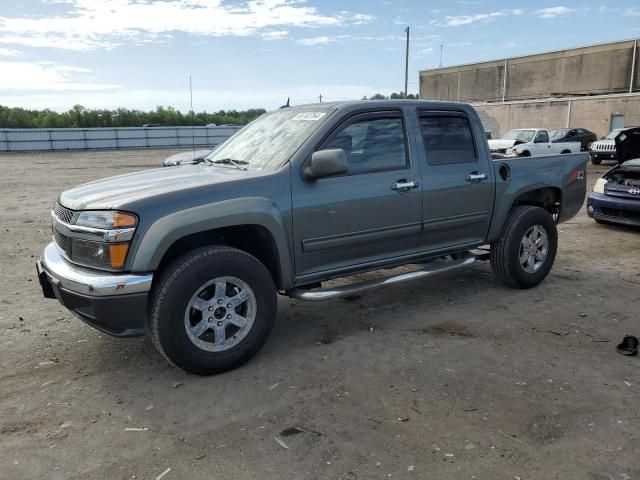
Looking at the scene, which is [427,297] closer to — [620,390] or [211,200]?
[620,390]

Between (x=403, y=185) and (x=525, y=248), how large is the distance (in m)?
1.90

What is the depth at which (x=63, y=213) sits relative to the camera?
3.77 metres

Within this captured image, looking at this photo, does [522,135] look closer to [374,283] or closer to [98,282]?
[374,283]

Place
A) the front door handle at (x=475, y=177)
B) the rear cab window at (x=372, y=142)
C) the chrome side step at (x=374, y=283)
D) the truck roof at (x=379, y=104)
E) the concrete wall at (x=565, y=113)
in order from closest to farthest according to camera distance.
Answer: the chrome side step at (x=374, y=283)
the rear cab window at (x=372, y=142)
the truck roof at (x=379, y=104)
the front door handle at (x=475, y=177)
the concrete wall at (x=565, y=113)

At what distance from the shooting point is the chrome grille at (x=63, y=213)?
3.65 m

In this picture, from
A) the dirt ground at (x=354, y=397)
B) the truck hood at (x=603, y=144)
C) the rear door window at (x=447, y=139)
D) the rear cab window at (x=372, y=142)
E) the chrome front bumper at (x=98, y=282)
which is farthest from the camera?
the truck hood at (x=603, y=144)

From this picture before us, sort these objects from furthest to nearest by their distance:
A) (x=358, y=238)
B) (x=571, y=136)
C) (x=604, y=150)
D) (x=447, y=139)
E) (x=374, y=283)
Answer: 1. (x=571, y=136)
2. (x=604, y=150)
3. (x=447, y=139)
4. (x=374, y=283)
5. (x=358, y=238)

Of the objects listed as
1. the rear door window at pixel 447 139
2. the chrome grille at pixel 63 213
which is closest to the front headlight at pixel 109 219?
the chrome grille at pixel 63 213

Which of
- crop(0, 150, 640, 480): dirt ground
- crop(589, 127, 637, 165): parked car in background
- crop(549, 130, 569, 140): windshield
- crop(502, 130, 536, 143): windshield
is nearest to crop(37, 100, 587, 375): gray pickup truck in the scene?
crop(0, 150, 640, 480): dirt ground

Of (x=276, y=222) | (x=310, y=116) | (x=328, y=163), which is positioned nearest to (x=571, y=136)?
(x=310, y=116)

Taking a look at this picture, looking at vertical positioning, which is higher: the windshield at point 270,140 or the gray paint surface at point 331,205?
the windshield at point 270,140

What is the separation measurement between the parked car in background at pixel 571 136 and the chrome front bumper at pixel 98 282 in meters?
23.9

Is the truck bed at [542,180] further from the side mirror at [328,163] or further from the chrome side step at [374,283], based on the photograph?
the side mirror at [328,163]

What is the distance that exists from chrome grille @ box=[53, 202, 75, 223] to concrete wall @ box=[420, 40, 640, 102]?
39.9 m
